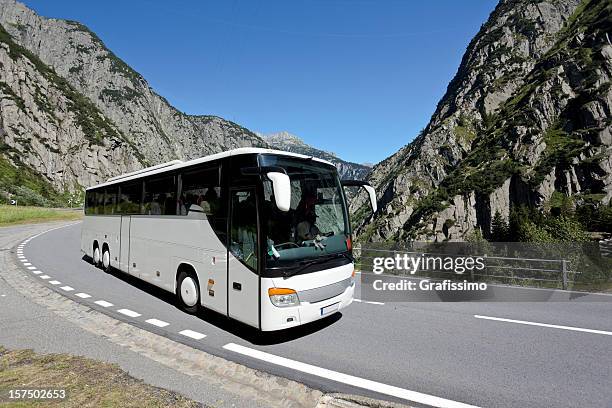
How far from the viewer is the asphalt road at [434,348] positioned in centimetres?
418

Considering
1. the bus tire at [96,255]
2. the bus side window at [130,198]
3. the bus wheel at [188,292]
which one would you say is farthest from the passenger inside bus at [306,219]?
the bus tire at [96,255]

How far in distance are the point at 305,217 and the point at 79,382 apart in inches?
156

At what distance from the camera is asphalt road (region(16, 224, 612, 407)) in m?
4.18

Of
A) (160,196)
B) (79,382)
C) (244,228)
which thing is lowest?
Result: (79,382)

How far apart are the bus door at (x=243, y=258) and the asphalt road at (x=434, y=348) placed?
580 mm

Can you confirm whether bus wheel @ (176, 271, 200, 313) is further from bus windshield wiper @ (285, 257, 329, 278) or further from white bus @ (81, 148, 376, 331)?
bus windshield wiper @ (285, 257, 329, 278)

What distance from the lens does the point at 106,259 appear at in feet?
39.5

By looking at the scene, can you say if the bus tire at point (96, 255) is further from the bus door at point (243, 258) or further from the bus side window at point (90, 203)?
the bus door at point (243, 258)

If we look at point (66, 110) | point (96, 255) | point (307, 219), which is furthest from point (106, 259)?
point (66, 110)

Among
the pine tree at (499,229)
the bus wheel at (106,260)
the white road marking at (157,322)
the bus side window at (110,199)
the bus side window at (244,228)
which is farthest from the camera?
the pine tree at (499,229)

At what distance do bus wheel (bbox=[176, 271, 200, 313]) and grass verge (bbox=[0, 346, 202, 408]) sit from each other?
247 cm

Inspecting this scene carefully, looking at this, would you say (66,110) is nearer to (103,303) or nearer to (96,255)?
(96,255)

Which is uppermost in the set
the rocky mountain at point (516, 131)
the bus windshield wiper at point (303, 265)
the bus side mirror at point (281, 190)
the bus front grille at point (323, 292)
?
the rocky mountain at point (516, 131)

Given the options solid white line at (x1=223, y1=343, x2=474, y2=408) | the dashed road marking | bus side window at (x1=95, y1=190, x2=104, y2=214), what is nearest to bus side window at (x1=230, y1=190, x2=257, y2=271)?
solid white line at (x1=223, y1=343, x2=474, y2=408)
